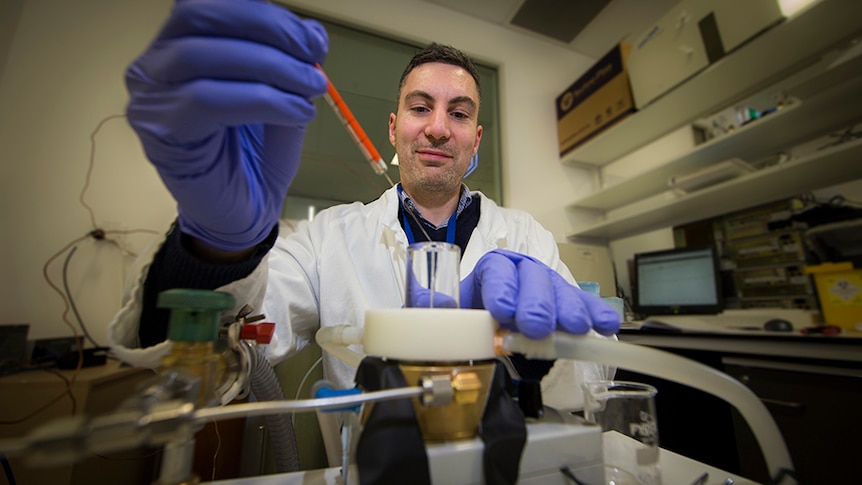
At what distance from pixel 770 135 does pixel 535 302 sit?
1853mm

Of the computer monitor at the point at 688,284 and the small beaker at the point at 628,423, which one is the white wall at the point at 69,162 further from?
the computer monitor at the point at 688,284

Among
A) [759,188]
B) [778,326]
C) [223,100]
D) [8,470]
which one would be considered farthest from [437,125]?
[759,188]

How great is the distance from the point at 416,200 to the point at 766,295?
197cm

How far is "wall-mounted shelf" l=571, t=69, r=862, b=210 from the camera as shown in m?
1.31

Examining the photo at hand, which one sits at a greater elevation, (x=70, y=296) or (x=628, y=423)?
(x=70, y=296)

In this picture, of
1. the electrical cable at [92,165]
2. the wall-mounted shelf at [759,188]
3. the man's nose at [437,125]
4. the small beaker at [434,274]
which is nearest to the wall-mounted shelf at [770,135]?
the wall-mounted shelf at [759,188]

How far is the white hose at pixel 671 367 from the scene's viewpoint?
1.31 ft

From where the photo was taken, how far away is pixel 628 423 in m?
0.52

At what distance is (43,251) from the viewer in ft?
1.65

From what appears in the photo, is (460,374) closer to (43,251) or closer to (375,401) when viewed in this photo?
(375,401)

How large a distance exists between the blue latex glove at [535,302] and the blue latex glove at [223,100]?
34 cm

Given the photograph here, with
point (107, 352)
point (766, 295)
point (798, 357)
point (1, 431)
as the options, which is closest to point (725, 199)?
point (766, 295)

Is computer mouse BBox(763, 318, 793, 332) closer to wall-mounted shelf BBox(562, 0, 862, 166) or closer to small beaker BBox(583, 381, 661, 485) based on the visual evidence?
wall-mounted shelf BBox(562, 0, 862, 166)

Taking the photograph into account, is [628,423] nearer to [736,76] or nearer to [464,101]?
[464,101]
